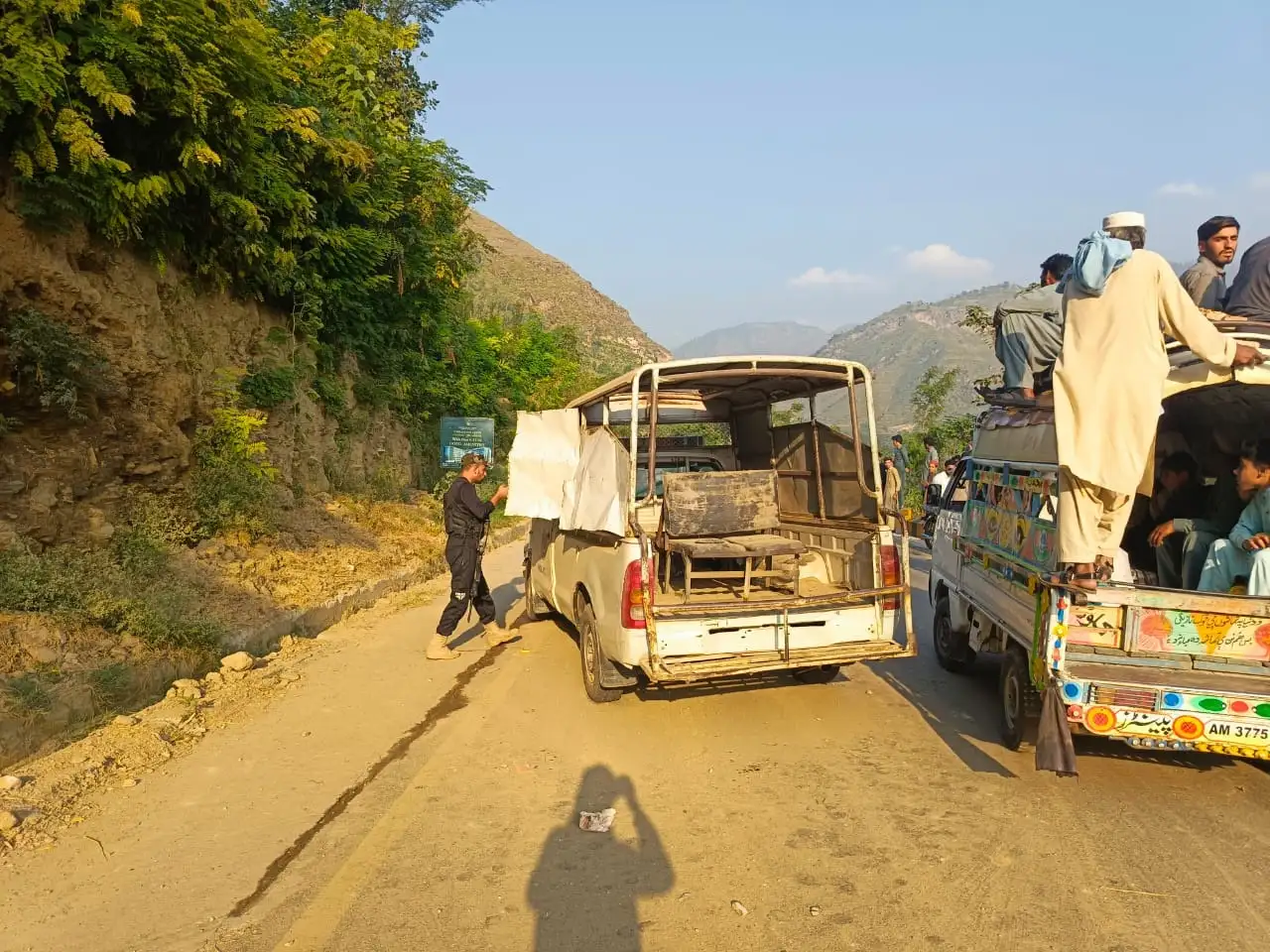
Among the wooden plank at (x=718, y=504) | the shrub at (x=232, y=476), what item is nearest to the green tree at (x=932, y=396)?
the shrub at (x=232, y=476)

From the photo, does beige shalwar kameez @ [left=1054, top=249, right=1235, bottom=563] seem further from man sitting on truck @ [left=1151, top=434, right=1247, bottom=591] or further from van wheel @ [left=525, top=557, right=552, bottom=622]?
van wheel @ [left=525, top=557, right=552, bottom=622]

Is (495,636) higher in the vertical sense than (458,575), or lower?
lower

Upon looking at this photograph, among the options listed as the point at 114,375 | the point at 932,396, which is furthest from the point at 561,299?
the point at 114,375

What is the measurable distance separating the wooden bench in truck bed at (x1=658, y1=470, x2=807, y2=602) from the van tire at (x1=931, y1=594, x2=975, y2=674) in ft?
5.73

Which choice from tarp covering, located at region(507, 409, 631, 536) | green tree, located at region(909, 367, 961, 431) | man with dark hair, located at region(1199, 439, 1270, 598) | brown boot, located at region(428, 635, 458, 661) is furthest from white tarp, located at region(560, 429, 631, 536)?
green tree, located at region(909, 367, 961, 431)

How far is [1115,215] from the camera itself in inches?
182

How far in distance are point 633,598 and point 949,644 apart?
340 cm

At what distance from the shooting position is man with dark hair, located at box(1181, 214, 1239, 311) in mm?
5789

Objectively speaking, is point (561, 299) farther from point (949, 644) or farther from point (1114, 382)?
point (1114, 382)

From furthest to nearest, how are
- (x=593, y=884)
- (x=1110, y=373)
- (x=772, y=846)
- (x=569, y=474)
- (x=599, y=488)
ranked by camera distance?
(x=569, y=474), (x=599, y=488), (x=1110, y=373), (x=772, y=846), (x=593, y=884)

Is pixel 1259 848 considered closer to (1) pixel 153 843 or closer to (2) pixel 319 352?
(1) pixel 153 843

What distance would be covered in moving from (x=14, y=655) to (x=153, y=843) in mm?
2903

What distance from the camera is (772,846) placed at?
405cm

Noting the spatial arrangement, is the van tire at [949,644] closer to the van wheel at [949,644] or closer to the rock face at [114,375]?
the van wheel at [949,644]
